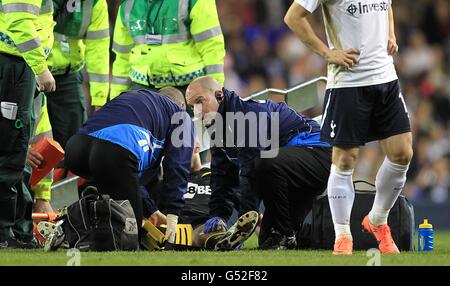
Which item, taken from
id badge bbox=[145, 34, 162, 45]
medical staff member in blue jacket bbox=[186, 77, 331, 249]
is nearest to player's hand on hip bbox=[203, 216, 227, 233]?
medical staff member in blue jacket bbox=[186, 77, 331, 249]

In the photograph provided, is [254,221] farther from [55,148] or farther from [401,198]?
[55,148]

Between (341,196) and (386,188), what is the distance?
1.25 ft

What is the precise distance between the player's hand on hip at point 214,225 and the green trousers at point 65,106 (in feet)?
6.87

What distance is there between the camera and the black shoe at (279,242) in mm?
8414

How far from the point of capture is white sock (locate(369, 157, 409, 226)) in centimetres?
769

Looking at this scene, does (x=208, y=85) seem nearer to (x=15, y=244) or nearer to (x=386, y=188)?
(x=386, y=188)

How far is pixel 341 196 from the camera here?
7.55 meters

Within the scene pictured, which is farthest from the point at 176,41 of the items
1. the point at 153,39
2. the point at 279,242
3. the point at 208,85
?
the point at 279,242

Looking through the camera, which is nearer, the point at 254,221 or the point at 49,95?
the point at 254,221

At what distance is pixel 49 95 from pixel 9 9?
5.49ft

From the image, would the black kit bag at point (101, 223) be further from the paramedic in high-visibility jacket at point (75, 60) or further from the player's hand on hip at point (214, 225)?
the paramedic in high-visibility jacket at point (75, 60)

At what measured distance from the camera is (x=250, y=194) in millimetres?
8555

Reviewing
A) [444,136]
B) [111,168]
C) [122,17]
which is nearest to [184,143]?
[111,168]

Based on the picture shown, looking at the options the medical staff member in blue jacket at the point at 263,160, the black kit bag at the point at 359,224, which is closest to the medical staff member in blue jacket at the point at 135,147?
the medical staff member in blue jacket at the point at 263,160
